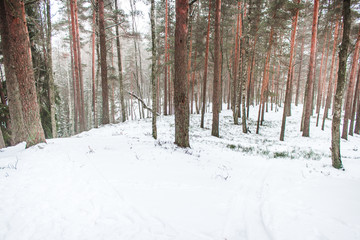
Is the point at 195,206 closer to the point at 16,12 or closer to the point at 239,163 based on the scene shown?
the point at 239,163

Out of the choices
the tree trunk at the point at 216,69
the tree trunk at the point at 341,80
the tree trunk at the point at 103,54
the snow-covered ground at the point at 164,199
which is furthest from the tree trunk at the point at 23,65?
the tree trunk at the point at 341,80

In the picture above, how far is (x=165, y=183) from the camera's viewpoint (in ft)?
13.4

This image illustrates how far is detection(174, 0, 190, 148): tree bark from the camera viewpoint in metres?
6.32

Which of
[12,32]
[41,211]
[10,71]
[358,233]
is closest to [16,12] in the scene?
[12,32]

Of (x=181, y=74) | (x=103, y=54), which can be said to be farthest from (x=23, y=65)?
(x=103, y=54)

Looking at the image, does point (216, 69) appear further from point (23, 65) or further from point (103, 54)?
point (23, 65)

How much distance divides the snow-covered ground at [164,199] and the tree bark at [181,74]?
1.58 metres

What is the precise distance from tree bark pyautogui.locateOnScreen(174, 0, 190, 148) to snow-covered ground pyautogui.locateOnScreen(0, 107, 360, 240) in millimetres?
1577

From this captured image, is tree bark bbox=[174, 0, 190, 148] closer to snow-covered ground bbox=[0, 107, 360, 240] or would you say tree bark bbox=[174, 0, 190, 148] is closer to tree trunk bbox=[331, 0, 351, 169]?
snow-covered ground bbox=[0, 107, 360, 240]

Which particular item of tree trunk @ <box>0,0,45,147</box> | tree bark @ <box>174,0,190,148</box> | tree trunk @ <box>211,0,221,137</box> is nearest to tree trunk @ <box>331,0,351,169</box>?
tree bark @ <box>174,0,190,148</box>

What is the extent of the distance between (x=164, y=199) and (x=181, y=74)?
15.8ft

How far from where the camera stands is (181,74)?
261 inches

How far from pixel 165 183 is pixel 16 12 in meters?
7.14

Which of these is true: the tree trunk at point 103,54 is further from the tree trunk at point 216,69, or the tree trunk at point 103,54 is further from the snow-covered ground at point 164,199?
the tree trunk at point 216,69
